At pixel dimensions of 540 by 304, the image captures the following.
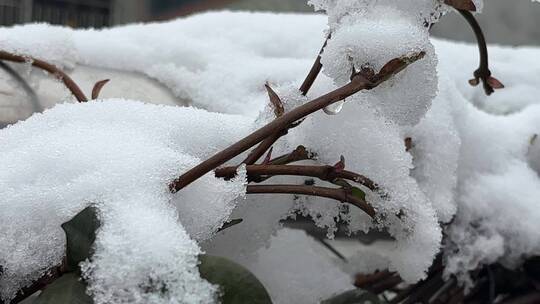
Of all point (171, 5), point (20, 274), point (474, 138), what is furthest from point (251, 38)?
point (171, 5)

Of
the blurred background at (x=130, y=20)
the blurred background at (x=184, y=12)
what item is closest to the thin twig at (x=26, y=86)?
the blurred background at (x=130, y=20)

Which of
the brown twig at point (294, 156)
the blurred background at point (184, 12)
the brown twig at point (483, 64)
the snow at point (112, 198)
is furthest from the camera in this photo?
the blurred background at point (184, 12)

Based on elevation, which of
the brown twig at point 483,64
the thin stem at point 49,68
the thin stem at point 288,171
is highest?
the brown twig at point 483,64

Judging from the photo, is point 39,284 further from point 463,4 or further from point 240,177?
point 463,4

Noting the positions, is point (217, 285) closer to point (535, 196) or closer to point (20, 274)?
point (20, 274)

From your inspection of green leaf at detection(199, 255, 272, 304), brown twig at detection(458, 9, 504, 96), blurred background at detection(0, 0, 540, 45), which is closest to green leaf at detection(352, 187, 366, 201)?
green leaf at detection(199, 255, 272, 304)

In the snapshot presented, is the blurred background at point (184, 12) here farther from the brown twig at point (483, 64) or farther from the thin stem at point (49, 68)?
the thin stem at point (49, 68)

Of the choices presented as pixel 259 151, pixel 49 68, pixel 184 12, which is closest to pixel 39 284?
pixel 259 151
